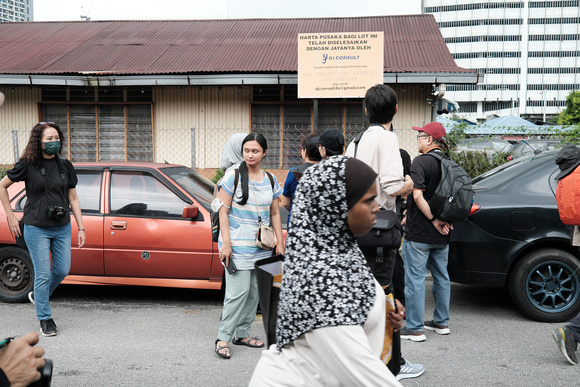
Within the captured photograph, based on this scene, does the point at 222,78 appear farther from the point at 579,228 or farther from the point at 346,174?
the point at 346,174

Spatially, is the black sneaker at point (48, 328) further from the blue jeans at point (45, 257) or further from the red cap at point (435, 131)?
the red cap at point (435, 131)

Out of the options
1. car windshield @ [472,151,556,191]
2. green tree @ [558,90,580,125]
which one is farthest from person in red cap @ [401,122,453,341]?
green tree @ [558,90,580,125]

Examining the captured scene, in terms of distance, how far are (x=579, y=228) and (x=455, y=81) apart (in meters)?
6.64

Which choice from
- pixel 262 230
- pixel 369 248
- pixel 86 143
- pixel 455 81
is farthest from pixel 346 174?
pixel 86 143

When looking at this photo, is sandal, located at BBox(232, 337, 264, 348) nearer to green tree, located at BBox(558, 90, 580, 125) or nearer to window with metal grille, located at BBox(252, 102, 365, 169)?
window with metal grille, located at BBox(252, 102, 365, 169)

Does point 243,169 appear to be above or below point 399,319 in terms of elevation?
above

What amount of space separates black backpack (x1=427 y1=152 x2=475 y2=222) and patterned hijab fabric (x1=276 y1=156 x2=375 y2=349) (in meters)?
2.34

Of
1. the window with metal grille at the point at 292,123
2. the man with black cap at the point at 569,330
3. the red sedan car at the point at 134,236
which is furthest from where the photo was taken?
the window with metal grille at the point at 292,123

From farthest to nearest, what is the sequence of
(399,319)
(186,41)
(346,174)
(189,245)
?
(186,41)
(189,245)
(399,319)
(346,174)

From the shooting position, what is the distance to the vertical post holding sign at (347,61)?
8781mm

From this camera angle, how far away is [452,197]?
4.33 meters

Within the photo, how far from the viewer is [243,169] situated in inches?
165

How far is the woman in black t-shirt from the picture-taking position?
4.62 metres

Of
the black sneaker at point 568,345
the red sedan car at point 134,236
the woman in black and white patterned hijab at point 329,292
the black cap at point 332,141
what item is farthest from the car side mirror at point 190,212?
the black sneaker at point 568,345
